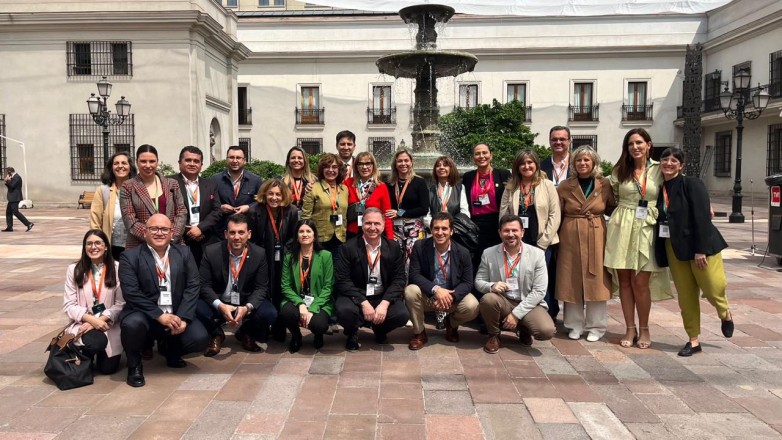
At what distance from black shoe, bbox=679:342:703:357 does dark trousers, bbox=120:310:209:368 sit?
12.8 ft

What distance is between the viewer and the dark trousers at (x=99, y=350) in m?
4.29

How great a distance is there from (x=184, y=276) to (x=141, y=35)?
2032cm

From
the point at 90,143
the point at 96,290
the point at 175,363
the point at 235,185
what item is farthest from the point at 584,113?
the point at 96,290

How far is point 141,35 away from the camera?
22.0m

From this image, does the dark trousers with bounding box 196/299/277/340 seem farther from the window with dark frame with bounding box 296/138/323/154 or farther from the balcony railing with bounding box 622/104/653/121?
the balcony railing with bounding box 622/104/653/121

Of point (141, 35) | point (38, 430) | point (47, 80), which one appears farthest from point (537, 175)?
point (47, 80)

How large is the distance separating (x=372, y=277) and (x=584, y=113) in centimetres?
3029

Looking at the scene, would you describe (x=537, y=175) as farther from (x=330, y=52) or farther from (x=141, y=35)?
(x=330, y=52)

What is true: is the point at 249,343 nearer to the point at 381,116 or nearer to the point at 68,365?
the point at 68,365

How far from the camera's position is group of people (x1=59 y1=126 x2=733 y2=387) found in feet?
15.0

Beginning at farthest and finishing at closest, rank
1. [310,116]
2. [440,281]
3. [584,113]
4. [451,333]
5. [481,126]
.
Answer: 1. [310,116]
2. [584,113]
3. [481,126]
4. [451,333]
5. [440,281]

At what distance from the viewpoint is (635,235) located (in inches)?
199

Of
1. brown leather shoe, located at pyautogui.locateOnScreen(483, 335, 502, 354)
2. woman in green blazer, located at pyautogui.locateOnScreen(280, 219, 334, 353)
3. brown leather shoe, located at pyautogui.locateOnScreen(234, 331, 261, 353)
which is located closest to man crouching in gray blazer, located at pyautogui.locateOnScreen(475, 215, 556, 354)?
brown leather shoe, located at pyautogui.locateOnScreen(483, 335, 502, 354)

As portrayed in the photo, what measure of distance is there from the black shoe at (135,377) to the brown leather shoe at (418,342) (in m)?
2.15
